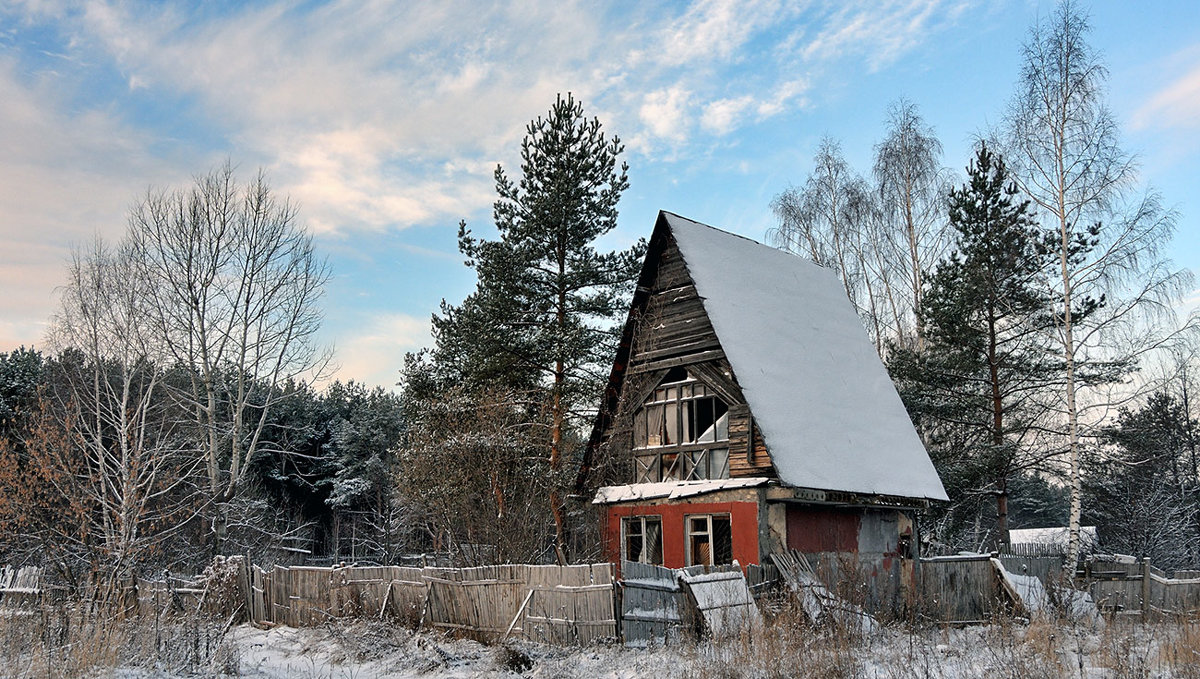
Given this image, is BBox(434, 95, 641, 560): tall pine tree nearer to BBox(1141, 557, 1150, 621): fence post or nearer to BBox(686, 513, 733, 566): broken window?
BBox(686, 513, 733, 566): broken window

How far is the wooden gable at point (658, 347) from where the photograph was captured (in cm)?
1847

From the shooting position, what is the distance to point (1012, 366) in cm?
2611

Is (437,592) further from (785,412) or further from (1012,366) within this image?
(1012,366)

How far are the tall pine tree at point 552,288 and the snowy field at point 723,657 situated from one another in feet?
28.4

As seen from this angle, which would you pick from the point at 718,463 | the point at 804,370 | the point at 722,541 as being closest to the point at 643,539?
the point at 722,541

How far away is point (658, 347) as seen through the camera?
19.5 metres

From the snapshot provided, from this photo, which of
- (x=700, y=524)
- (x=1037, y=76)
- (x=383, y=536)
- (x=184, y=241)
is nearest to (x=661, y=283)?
(x=700, y=524)

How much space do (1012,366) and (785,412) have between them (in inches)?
492

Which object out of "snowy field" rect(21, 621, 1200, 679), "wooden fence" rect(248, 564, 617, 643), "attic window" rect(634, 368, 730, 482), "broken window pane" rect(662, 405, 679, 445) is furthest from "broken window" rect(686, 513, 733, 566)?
"wooden fence" rect(248, 564, 617, 643)

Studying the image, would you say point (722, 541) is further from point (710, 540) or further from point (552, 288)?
point (552, 288)

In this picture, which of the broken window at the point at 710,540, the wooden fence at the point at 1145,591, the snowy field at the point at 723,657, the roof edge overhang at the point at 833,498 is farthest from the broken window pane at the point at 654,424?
the wooden fence at the point at 1145,591

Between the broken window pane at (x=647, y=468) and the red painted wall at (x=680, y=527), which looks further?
the broken window pane at (x=647, y=468)

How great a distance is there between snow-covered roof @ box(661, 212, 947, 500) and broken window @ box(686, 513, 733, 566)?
2.28 m

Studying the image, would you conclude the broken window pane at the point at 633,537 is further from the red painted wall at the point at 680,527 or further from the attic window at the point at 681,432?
the attic window at the point at 681,432
